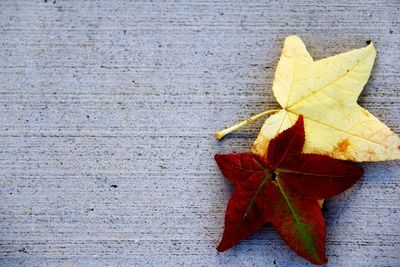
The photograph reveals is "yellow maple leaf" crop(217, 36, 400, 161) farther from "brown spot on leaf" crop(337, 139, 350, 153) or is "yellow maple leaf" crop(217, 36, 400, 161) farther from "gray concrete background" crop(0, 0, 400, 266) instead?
"gray concrete background" crop(0, 0, 400, 266)

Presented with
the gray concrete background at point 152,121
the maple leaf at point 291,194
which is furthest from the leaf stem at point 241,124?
the maple leaf at point 291,194

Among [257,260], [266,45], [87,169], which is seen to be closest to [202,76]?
[266,45]

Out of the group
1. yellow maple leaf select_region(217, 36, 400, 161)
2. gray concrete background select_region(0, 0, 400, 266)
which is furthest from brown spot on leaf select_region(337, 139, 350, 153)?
gray concrete background select_region(0, 0, 400, 266)

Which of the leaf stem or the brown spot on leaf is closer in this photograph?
the brown spot on leaf

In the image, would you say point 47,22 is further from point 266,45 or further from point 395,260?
point 395,260

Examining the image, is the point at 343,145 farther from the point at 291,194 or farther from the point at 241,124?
the point at 241,124

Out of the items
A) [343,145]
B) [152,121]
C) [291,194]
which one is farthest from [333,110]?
[152,121]
